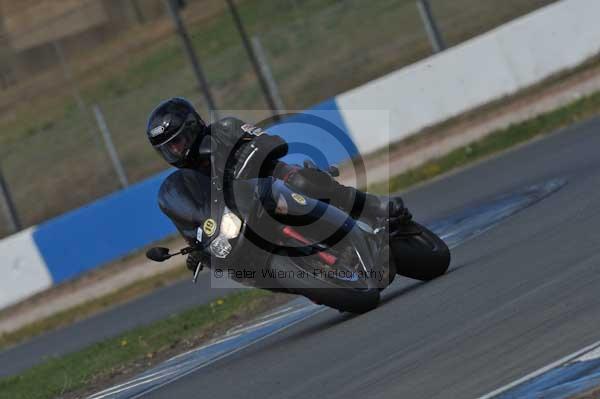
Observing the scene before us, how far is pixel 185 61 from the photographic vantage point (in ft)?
94.6

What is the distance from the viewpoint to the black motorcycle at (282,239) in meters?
8.24

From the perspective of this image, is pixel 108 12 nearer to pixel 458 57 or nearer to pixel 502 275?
pixel 458 57

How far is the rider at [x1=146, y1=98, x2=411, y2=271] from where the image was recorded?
27.2 ft

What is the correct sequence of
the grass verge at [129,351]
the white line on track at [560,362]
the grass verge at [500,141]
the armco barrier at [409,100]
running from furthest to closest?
1. the armco barrier at [409,100]
2. the grass verge at [500,141]
3. the grass verge at [129,351]
4. the white line on track at [560,362]

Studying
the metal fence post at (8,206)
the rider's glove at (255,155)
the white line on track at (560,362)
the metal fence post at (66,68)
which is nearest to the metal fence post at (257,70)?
the metal fence post at (8,206)

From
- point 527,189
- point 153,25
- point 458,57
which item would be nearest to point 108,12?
point 153,25

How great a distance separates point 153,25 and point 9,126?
525cm

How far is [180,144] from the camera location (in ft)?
27.6

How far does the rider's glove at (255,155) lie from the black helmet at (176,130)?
0.38 metres

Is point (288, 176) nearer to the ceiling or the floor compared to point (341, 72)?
nearer to the ceiling

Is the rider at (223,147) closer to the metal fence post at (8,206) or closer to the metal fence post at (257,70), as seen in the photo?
the metal fence post at (8,206)

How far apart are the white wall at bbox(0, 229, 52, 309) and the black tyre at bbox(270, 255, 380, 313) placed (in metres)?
11.0

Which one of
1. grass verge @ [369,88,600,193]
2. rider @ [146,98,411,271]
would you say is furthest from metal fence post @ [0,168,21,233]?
rider @ [146,98,411,271]

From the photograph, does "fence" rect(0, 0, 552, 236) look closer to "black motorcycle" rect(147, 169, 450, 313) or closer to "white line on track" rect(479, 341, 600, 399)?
"black motorcycle" rect(147, 169, 450, 313)
